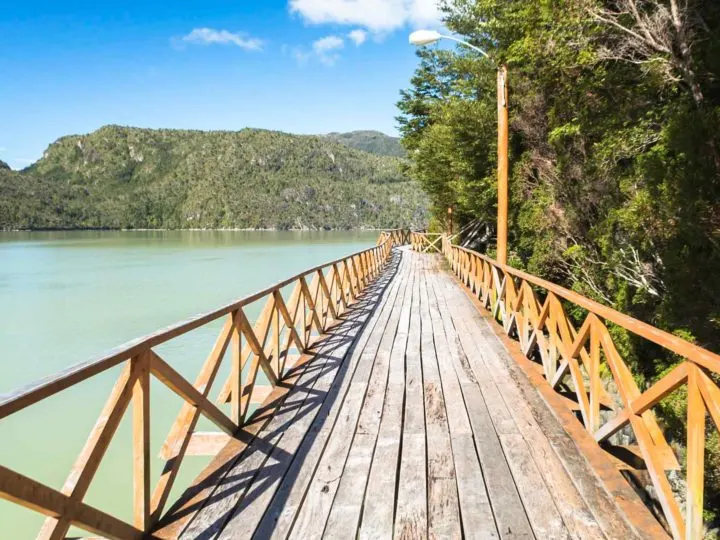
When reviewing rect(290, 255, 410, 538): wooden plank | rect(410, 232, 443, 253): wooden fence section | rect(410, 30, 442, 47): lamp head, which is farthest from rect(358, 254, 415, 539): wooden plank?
rect(410, 232, 443, 253): wooden fence section

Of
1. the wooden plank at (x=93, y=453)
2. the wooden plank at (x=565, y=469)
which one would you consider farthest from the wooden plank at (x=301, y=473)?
the wooden plank at (x=565, y=469)

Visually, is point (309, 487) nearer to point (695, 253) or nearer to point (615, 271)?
point (695, 253)

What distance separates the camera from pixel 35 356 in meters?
15.7

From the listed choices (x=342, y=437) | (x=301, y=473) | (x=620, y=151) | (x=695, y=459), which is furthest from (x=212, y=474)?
(x=620, y=151)

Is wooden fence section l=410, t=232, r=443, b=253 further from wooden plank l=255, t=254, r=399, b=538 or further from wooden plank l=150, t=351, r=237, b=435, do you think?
wooden plank l=150, t=351, r=237, b=435

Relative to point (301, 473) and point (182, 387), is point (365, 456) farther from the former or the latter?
point (182, 387)

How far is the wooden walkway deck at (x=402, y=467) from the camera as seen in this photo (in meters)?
2.45

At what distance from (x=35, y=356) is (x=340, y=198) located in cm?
17236

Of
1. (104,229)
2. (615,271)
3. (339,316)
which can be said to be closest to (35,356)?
(339,316)

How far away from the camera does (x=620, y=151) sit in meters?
8.89

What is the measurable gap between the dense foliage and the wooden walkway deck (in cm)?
393

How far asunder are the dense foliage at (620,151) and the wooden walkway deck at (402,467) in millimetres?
3929

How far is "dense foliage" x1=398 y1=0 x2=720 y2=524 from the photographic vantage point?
6773mm

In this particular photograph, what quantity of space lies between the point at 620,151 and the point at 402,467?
8.22 meters
